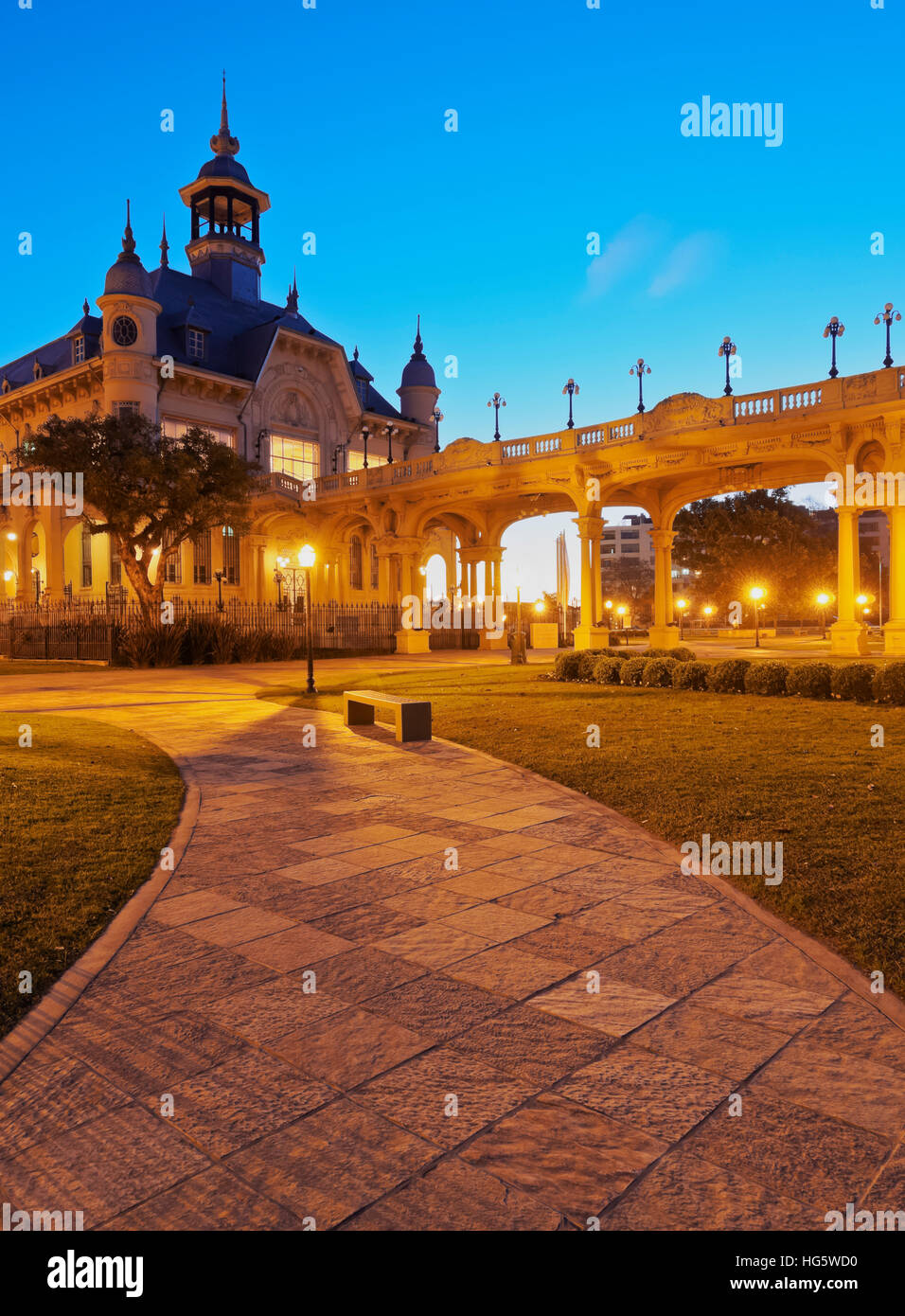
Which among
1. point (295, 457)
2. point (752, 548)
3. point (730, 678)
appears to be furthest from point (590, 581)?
point (752, 548)

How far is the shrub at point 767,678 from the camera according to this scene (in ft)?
48.6

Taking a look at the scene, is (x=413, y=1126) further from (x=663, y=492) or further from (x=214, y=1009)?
(x=663, y=492)

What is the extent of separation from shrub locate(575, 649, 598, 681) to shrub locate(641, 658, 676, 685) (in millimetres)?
1847

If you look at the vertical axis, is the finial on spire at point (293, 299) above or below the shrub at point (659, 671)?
above

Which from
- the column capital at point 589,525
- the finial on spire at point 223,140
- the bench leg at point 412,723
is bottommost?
the bench leg at point 412,723

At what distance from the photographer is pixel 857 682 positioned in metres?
13.8

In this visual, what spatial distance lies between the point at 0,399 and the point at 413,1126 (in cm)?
4889

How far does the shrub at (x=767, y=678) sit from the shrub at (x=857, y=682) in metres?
0.94

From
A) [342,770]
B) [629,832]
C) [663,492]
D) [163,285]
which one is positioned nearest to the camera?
[629,832]

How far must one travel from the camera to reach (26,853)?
223 inches

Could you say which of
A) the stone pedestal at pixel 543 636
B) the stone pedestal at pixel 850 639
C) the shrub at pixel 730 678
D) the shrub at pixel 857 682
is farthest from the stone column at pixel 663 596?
the shrub at pixel 857 682

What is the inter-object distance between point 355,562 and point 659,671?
30.3 m

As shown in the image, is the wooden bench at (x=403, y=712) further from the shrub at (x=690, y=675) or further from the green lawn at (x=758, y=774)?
the shrub at (x=690, y=675)
